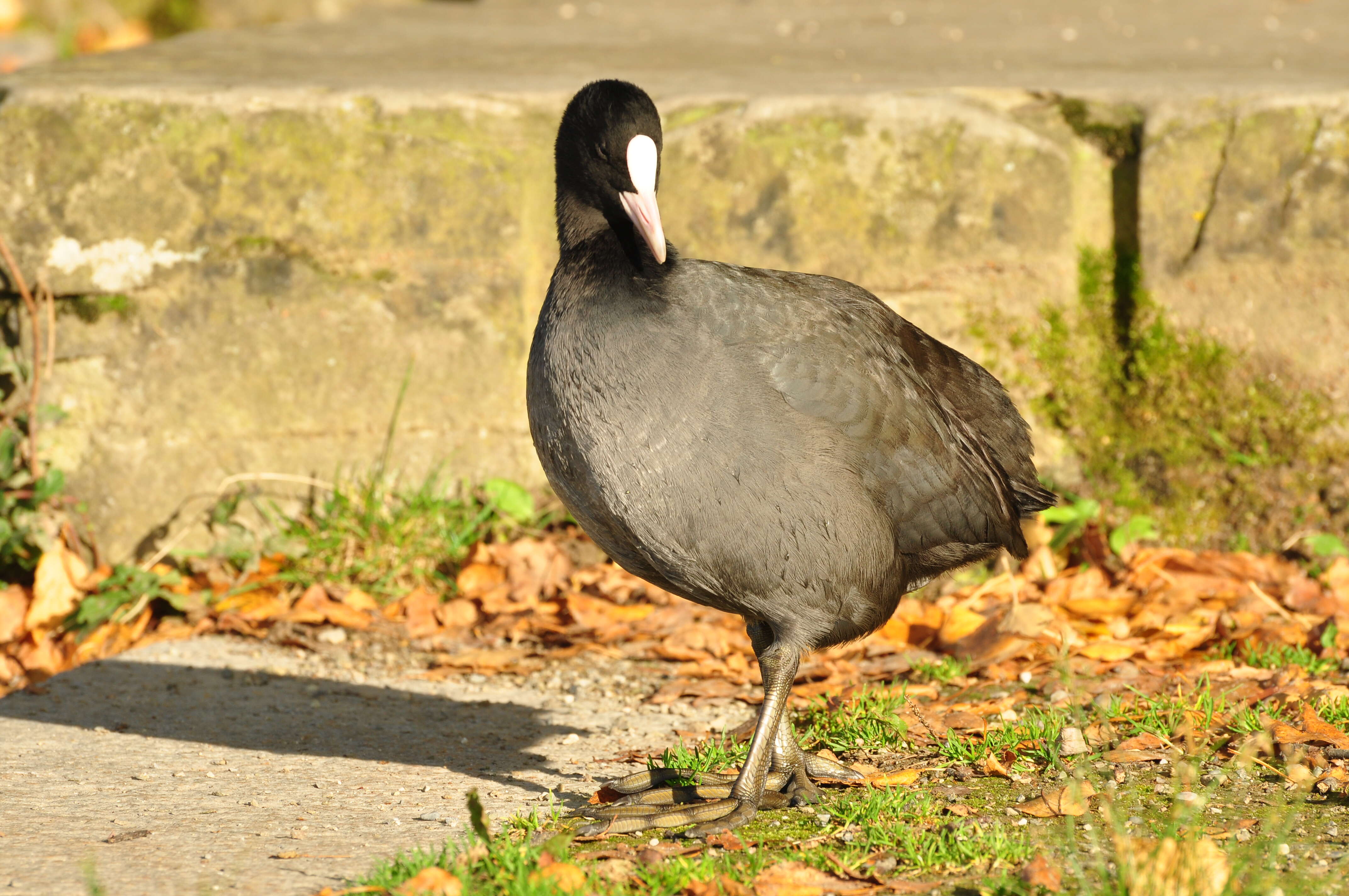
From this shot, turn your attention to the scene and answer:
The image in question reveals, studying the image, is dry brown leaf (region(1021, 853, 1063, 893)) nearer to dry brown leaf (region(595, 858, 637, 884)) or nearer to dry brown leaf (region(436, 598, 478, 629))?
dry brown leaf (region(595, 858, 637, 884))

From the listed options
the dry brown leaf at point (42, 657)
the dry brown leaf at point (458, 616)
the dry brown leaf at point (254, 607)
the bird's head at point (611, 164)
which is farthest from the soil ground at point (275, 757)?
the bird's head at point (611, 164)

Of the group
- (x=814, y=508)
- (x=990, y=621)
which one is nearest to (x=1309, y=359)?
(x=990, y=621)

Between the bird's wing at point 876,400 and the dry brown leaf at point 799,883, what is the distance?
100 centimetres

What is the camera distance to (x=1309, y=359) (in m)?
5.21

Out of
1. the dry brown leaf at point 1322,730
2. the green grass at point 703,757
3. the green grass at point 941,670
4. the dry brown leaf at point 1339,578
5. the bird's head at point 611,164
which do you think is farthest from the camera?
the dry brown leaf at point 1339,578

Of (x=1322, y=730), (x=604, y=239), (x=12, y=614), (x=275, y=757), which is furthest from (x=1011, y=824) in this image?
(x=12, y=614)

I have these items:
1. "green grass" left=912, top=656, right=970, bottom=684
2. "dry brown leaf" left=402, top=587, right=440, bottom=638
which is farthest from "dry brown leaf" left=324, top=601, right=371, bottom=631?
"green grass" left=912, top=656, right=970, bottom=684

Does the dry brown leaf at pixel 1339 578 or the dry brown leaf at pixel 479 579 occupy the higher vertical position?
the dry brown leaf at pixel 1339 578

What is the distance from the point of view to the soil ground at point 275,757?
2908mm

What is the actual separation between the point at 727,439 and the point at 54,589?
3.23 meters

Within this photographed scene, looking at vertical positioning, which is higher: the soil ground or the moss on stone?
the moss on stone

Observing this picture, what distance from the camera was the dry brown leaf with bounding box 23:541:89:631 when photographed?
5.15 meters

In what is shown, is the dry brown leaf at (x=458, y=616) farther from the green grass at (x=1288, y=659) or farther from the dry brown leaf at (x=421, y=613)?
the green grass at (x=1288, y=659)

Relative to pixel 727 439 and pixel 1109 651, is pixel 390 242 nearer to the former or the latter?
pixel 727 439
